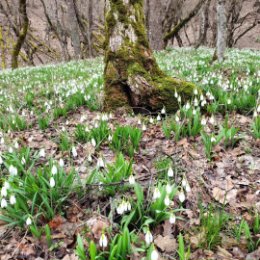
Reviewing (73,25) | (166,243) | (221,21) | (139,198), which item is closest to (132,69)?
(139,198)

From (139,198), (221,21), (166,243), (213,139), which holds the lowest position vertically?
(166,243)

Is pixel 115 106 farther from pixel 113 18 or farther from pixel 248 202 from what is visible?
pixel 248 202

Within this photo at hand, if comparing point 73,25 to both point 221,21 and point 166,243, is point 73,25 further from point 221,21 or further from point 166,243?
point 166,243

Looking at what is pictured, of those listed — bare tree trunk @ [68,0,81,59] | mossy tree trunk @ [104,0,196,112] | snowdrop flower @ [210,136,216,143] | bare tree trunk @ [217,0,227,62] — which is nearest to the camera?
snowdrop flower @ [210,136,216,143]

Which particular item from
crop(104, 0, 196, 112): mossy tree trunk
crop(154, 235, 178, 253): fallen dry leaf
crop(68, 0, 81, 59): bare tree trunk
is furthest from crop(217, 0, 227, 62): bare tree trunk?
crop(68, 0, 81, 59): bare tree trunk

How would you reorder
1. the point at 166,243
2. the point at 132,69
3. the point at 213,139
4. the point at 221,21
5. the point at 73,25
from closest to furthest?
1. the point at 166,243
2. the point at 213,139
3. the point at 132,69
4. the point at 221,21
5. the point at 73,25

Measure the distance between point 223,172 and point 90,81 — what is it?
456 centimetres

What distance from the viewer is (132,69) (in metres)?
4.89

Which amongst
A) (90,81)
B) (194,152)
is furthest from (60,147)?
(90,81)

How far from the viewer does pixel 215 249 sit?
7.73 ft

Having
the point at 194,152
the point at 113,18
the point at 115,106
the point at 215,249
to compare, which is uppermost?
the point at 113,18

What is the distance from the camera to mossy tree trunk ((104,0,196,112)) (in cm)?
493

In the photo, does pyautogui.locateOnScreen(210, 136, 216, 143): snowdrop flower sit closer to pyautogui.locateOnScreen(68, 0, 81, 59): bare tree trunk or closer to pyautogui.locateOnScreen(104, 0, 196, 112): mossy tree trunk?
pyautogui.locateOnScreen(104, 0, 196, 112): mossy tree trunk

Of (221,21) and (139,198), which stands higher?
(221,21)
